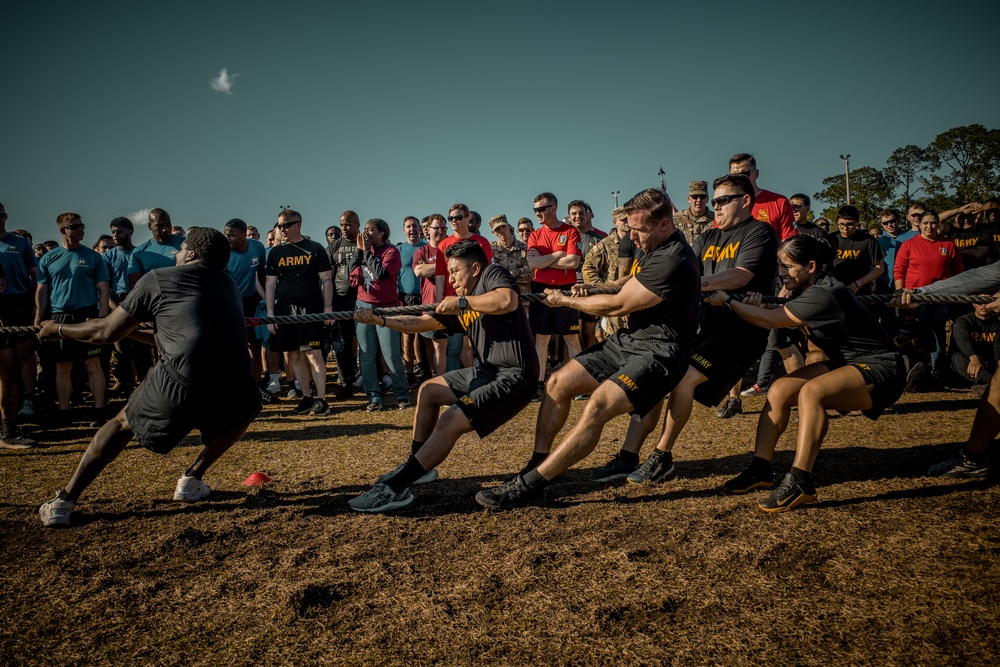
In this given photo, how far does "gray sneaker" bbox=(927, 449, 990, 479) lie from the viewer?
4.11m

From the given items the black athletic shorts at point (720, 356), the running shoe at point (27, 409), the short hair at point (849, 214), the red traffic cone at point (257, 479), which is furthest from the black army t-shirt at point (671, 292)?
the running shoe at point (27, 409)

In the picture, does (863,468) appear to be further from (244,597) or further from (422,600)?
(244,597)

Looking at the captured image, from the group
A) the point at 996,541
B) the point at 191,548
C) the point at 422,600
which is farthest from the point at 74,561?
the point at 996,541

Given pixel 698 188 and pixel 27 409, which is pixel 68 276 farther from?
pixel 698 188

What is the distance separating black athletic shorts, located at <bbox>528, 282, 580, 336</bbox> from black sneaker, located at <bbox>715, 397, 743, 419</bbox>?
2.18 metres

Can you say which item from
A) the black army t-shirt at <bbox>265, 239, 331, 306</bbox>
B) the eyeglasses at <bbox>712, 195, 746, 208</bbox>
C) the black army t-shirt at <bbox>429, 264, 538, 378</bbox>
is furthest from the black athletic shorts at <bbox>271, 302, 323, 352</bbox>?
the eyeglasses at <bbox>712, 195, 746, 208</bbox>

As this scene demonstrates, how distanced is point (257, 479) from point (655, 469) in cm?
310

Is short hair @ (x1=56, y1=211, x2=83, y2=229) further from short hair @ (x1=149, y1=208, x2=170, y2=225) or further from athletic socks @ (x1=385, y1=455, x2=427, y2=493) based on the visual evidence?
athletic socks @ (x1=385, y1=455, x2=427, y2=493)

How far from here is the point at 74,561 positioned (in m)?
3.32

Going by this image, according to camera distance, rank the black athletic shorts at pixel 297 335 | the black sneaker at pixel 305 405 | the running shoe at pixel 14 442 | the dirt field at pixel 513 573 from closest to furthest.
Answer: the dirt field at pixel 513 573 → the running shoe at pixel 14 442 → the black athletic shorts at pixel 297 335 → the black sneaker at pixel 305 405

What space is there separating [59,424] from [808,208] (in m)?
10.2

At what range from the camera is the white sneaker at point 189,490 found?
424cm

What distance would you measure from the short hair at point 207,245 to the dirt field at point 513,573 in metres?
1.71

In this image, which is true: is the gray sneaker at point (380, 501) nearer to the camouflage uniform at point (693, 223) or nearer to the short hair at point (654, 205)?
the short hair at point (654, 205)
